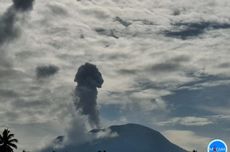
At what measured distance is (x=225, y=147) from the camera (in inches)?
508

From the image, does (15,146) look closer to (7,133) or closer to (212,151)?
(7,133)

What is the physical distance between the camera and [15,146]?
4146 inches

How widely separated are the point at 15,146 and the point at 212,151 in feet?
318

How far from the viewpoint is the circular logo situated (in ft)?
41.8

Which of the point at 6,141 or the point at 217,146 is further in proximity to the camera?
the point at 6,141

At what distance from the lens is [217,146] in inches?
507

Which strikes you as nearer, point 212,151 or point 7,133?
point 212,151

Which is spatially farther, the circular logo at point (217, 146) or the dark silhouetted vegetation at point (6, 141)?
the dark silhouetted vegetation at point (6, 141)

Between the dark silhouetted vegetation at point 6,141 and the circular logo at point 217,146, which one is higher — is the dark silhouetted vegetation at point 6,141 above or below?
above

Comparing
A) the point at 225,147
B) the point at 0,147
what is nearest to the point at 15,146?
the point at 0,147

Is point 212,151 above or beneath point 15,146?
beneath

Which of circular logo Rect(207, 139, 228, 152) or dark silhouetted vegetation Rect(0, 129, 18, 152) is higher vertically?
dark silhouetted vegetation Rect(0, 129, 18, 152)

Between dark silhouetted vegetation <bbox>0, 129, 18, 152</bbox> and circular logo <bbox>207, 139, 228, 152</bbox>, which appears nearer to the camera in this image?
circular logo <bbox>207, 139, 228, 152</bbox>

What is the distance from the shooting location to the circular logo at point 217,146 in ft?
41.8
